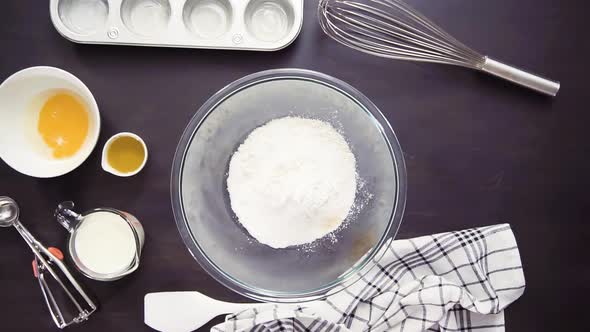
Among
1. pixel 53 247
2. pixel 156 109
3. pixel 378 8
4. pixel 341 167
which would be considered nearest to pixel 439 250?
pixel 341 167

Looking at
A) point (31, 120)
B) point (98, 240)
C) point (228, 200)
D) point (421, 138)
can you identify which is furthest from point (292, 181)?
point (31, 120)

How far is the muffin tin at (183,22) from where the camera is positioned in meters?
0.88

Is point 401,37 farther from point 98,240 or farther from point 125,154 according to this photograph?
point 98,240

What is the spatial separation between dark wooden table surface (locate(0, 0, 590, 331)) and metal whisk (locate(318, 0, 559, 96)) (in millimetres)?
23

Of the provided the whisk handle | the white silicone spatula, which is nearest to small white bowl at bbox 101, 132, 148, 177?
the white silicone spatula

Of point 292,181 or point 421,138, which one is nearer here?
point 292,181

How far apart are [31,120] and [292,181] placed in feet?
1.65

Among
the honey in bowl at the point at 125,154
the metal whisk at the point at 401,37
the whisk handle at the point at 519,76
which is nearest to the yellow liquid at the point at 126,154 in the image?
the honey in bowl at the point at 125,154

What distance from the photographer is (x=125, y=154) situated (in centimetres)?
90

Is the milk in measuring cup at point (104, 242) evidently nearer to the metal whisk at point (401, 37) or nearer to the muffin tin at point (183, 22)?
the muffin tin at point (183, 22)

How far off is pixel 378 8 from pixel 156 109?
1.55ft

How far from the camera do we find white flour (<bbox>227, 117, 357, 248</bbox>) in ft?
2.71

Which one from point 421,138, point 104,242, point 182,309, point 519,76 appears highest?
point 519,76

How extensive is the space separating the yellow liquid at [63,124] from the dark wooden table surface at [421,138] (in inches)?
1.8
